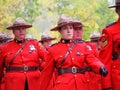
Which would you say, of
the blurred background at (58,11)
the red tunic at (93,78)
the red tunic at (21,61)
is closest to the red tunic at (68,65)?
the red tunic at (93,78)

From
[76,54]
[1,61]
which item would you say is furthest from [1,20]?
[76,54]

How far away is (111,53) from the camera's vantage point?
321 inches

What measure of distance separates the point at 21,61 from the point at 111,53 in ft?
10.5

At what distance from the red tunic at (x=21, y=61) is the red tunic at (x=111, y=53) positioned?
3.00 meters

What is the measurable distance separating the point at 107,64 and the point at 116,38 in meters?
0.44

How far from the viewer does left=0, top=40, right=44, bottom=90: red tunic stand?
10950 millimetres

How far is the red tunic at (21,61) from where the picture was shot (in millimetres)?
10950

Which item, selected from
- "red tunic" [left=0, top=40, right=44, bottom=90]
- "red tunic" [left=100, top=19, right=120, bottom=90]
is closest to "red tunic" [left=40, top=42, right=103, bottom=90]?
"red tunic" [left=100, top=19, right=120, bottom=90]

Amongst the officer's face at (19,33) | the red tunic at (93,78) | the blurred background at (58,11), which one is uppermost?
the officer's face at (19,33)

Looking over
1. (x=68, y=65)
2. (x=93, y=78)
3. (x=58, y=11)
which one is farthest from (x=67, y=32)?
(x=58, y=11)

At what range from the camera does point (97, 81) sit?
9633 mm

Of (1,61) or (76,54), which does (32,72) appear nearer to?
(1,61)

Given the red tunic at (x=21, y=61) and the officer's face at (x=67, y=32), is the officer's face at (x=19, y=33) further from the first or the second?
the officer's face at (x=67, y=32)

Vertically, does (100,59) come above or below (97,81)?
above
